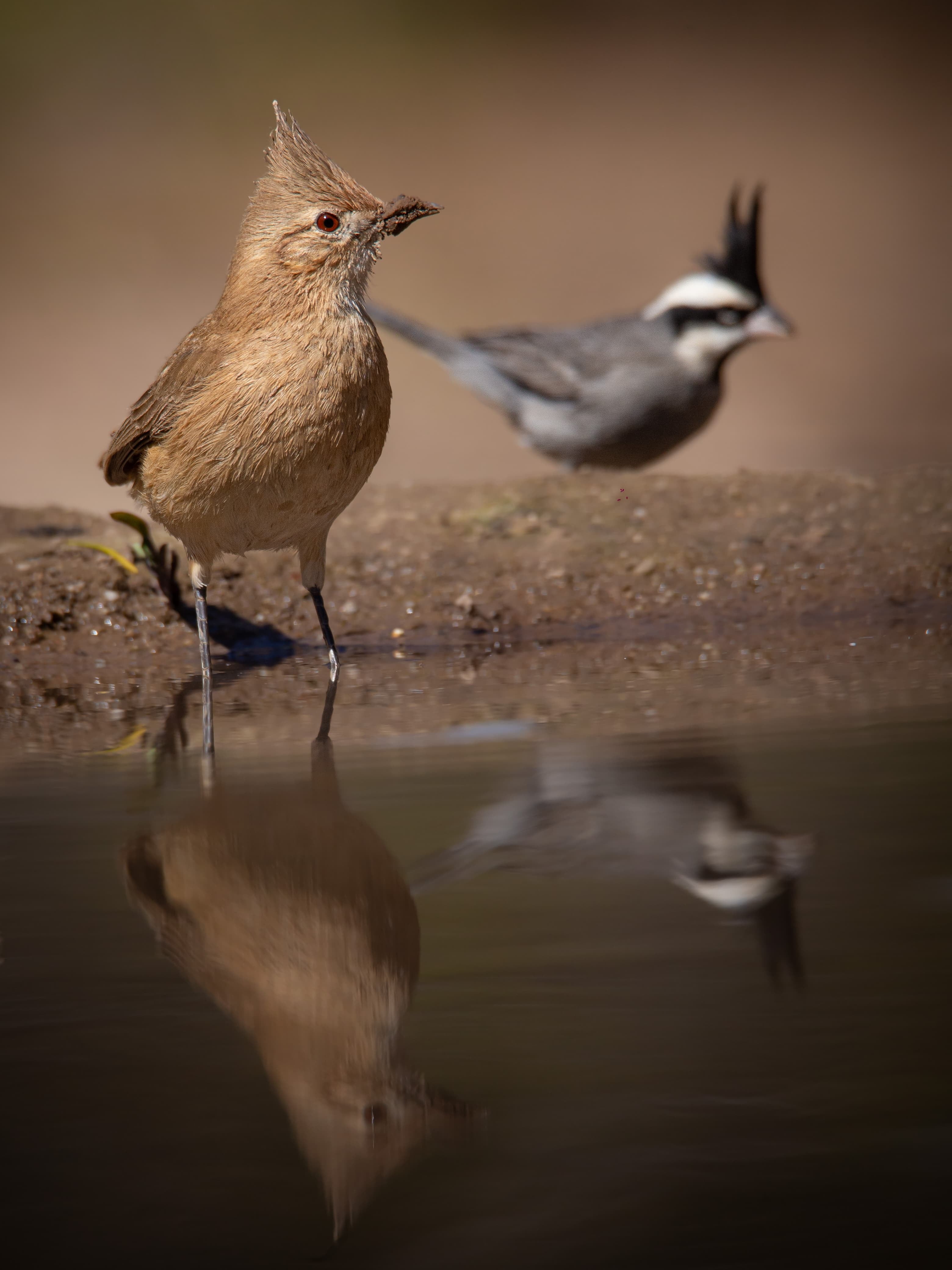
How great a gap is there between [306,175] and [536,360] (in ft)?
14.5

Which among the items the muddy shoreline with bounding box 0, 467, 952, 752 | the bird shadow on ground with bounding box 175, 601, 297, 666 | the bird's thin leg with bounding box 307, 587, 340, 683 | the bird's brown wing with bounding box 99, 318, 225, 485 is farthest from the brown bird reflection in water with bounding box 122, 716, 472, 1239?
the bird shadow on ground with bounding box 175, 601, 297, 666

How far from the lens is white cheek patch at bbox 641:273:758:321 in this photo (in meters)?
8.15

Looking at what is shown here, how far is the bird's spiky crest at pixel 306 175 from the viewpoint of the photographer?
3.83 m

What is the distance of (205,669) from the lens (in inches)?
160

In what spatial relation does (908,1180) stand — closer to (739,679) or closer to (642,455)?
(739,679)

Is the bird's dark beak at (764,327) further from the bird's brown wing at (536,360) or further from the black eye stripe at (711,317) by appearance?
the bird's brown wing at (536,360)

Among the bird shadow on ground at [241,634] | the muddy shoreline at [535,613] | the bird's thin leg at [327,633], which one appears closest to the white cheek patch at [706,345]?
the muddy shoreline at [535,613]

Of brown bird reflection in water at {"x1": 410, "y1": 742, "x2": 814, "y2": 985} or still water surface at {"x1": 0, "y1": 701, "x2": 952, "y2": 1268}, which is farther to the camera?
brown bird reflection in water at {"x1": 410, "y1": 742, "x2": 814, "y2": 985}

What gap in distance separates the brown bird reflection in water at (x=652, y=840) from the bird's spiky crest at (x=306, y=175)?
1.85m

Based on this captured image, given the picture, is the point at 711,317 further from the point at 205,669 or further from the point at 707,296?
the point at 205,669

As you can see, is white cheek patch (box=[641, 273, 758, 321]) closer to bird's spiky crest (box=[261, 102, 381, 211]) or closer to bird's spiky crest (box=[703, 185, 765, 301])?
bird's spiky crest (box=[703, 185, 765, 301])

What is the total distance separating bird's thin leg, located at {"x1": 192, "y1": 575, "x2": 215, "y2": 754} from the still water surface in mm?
780

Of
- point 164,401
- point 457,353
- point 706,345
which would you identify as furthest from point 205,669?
point 706,345

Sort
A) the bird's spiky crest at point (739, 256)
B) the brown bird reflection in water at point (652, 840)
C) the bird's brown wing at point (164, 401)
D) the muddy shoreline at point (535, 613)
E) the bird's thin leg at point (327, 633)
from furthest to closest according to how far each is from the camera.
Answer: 1. the bird's spiky crest at point (739, 256)
2. the bird's thin leg at point (327, 633)
3. the bird's brown wing at point (164, 401)
4. the muddy shoreline at point (535, 613)
5. the brown bird reflection in water at point (652, 840)
